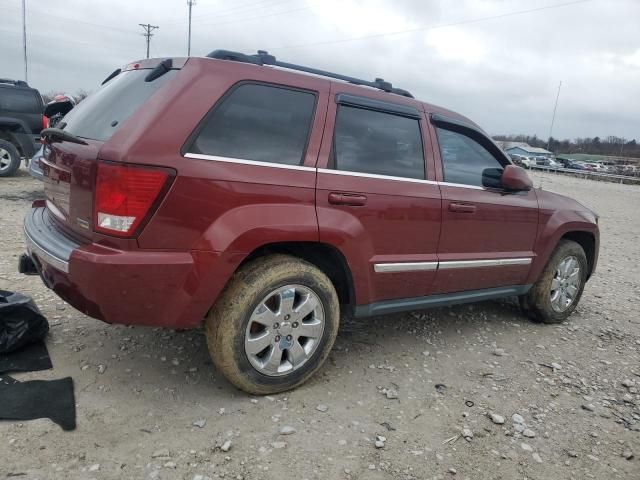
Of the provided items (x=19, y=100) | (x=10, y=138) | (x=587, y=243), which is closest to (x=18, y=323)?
(x=587, y=243)

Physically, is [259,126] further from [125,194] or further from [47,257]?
[47,257]

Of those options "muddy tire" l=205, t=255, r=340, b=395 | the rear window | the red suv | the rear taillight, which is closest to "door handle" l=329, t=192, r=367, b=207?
the red suv

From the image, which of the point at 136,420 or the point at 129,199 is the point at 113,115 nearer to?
the point at 129,199

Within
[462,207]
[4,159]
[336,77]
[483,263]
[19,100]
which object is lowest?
[4,159]

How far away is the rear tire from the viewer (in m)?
10.3

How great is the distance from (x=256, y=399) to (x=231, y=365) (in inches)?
11.6

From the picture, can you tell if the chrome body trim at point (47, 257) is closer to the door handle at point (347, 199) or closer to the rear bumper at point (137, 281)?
the rear bumper at point (137, 281)

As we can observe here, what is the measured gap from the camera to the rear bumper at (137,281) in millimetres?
2400

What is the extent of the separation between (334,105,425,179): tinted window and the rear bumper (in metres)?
1.01

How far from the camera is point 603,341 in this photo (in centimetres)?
440

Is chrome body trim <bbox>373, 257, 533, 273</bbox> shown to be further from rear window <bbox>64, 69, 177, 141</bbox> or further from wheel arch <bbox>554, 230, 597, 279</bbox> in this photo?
rear window <bbox>64, 69, 177, 141</bbox>

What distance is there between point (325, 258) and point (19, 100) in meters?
9.91

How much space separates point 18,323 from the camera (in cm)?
316

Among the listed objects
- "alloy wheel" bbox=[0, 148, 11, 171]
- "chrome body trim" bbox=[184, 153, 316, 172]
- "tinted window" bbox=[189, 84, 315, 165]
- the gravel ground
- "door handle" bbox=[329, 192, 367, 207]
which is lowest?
the gravel ground
